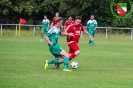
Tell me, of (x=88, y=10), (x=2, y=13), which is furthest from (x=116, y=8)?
(x=2, y=13)

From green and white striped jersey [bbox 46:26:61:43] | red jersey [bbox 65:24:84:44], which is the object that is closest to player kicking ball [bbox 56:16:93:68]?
red jersey [bbox 65:24:84:44]

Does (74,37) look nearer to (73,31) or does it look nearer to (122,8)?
(73,31)

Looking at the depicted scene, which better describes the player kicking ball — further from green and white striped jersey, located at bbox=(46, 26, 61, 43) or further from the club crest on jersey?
the club crest on jersey

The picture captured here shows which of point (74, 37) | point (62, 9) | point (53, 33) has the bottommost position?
point (74, 37)

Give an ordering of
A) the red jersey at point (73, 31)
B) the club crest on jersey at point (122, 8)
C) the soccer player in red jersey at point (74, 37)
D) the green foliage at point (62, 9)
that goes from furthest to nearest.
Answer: the green foliage at point (62, 9), the club crest on jersey at point (122, 8), the red jersey at point (73, 31), the soccer player in red jersey at point (74, 37)

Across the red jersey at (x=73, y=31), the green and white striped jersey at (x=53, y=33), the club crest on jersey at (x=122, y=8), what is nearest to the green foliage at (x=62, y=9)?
the club crest on jersey at (x=122, y=8)

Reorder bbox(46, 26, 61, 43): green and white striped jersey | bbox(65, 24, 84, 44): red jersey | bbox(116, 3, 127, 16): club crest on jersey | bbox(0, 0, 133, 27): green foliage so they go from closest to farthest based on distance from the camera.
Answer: bbox(46, 26, 61, 43): green and white striped jersey < bbox(65, 24, 84, 44): red jersey < bbox(116, 3, 127, 16): club crest on jersey < bbox(0, 0, 133, 27): green foliage

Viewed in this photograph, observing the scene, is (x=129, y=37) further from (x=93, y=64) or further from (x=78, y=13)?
(x=93, y=64)

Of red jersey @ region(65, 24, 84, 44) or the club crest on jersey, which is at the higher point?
the club crest on jersey

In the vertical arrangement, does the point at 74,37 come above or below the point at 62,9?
below

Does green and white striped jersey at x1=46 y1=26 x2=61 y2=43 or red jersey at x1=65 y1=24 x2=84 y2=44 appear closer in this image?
green and white striped jersey at x1=46 y1=26 x2=61 y2=43

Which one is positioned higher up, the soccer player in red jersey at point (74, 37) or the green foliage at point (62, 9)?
the green foliage at point (62, 9)

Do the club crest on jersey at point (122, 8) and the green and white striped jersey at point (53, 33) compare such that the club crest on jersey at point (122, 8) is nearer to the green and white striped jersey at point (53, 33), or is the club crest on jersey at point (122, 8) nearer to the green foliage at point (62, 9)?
the green foliage at point (62, 9)

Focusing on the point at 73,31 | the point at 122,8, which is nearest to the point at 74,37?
the point at 73,31
